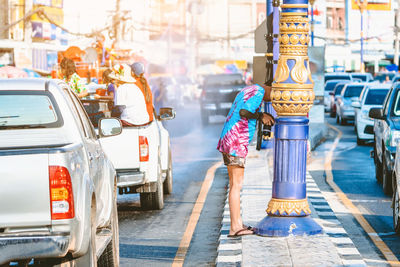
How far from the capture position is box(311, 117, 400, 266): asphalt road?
423 inches

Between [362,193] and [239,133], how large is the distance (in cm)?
589

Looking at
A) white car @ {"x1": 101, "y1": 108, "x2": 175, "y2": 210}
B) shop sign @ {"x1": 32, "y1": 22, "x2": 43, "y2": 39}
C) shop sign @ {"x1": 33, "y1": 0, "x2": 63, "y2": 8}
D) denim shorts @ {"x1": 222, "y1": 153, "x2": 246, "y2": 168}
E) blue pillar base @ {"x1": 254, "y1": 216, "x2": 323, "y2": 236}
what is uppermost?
shop sign @ {"x1": 33, "y1": 0, "x2": 63, "y2": 8}

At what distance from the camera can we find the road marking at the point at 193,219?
10.1 m

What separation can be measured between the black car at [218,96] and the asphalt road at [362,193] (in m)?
11.1

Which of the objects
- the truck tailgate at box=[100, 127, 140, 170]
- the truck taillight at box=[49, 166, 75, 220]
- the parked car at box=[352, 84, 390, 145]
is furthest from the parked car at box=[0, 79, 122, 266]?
the parked car at box=[352, 84, 390, 145]

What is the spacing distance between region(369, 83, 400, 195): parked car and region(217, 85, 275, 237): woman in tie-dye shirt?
509 centimetres

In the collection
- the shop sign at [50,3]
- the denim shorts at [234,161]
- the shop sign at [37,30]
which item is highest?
the shop sign at [50,3]

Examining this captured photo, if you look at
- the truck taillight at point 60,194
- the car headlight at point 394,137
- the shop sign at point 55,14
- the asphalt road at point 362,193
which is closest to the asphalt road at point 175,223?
the asphalt road at point 362,193

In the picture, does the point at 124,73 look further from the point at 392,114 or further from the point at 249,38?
the point at 249,38

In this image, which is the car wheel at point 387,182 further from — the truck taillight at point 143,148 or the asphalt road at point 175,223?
the truck taillight at point 143,148

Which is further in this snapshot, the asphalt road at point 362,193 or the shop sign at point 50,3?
the shop sign at point 50,3

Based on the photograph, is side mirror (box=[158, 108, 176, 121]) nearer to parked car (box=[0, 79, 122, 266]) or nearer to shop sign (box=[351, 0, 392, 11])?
parked car (box=[0, 79, 122, 266])

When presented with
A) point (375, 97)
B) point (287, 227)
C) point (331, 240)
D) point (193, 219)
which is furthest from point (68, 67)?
point (375, 97)

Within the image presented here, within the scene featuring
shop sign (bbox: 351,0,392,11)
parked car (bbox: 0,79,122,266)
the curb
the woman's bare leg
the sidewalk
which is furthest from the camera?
shop sign (bbox: 351,0,392,11)
